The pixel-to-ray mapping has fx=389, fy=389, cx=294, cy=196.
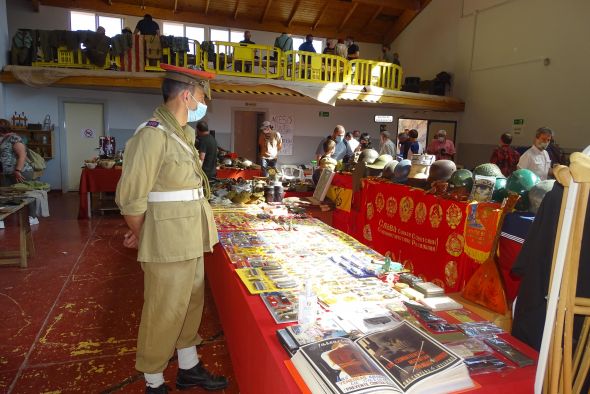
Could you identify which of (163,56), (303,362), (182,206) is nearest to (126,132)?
(163,56)

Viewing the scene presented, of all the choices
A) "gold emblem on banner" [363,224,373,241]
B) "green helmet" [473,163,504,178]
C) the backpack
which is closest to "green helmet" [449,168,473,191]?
"green helmet" [473,163,504,178]

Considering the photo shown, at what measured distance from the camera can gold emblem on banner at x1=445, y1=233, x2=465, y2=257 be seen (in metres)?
3.10

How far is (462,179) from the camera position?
132 inches

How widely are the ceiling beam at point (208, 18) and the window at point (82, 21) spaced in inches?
10.8

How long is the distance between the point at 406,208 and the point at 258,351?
255 centimetres

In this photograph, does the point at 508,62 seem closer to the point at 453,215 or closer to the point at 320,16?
the point at 320,16

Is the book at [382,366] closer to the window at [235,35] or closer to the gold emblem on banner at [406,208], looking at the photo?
the gold emblem on banner at [406,208]

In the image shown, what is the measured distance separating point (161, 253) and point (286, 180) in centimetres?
460

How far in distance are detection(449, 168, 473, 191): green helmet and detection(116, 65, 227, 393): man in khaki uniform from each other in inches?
88.8

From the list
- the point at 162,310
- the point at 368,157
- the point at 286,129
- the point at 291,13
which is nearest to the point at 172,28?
the point at 291,13

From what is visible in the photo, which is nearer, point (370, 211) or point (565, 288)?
point (565, 288)

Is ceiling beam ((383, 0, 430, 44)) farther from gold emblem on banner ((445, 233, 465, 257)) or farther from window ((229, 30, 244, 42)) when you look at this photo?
gold emblem on banner ((445, 233, 465, 257))

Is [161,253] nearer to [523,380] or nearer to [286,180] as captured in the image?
[523,380]

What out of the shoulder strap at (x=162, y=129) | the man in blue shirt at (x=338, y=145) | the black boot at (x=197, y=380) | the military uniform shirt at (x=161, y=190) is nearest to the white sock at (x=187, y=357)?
the black boot at (x=197, y=380)
